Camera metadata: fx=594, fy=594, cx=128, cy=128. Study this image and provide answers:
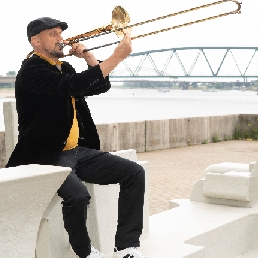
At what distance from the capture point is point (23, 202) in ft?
9.70

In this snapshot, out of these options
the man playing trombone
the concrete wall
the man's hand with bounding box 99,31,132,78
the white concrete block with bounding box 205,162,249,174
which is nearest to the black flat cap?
the man playing trombone

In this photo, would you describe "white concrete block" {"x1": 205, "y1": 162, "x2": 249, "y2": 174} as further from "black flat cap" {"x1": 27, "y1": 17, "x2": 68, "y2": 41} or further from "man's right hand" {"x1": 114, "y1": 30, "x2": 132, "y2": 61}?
"black flat cap" {"x1": 27, "y1": 17, "x2": 68, "y2": 41}

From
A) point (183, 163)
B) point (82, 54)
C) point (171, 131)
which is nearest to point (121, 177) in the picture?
point (82, 54)

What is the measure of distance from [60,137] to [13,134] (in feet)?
1.50

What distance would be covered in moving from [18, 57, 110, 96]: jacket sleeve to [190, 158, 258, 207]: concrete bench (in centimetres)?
250

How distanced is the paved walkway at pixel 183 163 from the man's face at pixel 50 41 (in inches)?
149

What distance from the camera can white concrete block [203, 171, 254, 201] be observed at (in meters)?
5.64

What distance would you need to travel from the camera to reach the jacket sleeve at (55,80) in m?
3.47

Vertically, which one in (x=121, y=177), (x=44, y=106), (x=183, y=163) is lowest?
(x=183, y=163)

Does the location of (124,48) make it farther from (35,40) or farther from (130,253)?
(130,253)

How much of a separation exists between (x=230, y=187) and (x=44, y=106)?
273cm

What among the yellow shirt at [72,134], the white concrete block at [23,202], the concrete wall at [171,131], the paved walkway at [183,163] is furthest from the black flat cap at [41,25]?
the concrete wall at [171,131]

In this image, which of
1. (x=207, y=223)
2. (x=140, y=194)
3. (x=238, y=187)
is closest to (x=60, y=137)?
(x=140, y=194)

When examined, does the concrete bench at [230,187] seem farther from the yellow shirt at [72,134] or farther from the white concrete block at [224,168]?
the yellow shirt at [72,134]
